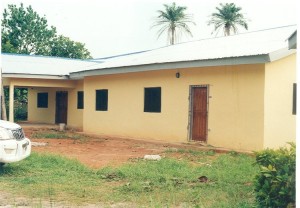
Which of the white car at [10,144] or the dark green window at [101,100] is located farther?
the dark green window at [101,100]

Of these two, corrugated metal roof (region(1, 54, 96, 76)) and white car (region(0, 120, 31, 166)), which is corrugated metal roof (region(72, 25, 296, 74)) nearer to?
white car (region(0, 120, 31, 166))

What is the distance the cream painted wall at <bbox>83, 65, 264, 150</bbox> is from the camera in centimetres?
1145

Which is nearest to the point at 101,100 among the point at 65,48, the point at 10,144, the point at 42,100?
the point at 42,100

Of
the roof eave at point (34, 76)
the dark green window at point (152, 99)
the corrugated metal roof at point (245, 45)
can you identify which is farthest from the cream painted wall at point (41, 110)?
the corrugated metal roof at point (245, 45)

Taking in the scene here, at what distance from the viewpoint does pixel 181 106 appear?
13.5 meters

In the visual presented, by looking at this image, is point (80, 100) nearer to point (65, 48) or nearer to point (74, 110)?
point (74, 110)

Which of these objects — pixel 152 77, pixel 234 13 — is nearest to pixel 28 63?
Answer: pixel 152 77

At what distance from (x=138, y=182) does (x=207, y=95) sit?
6.19m

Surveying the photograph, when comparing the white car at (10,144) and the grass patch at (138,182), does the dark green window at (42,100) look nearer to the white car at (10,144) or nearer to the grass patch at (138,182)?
the grass patch at (138,182)

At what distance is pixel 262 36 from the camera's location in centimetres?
1412

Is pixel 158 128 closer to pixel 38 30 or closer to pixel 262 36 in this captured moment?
pixel 262 36

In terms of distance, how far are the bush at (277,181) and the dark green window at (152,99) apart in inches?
376

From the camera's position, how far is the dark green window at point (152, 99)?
14.5 m

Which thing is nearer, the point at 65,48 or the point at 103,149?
the point at 103,149
